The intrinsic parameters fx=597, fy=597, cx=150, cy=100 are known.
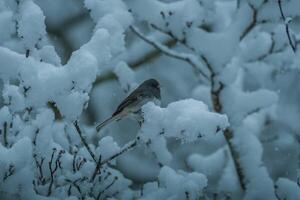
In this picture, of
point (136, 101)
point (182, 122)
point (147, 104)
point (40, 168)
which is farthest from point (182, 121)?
point (136, 101)

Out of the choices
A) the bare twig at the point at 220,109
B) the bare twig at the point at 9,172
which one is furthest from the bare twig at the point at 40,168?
the bare twig at the point at 220,109

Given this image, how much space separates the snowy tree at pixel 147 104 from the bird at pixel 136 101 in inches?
7.8

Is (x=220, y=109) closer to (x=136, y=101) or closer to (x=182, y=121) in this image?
(x=136, y=101)

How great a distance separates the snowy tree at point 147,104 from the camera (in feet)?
12.2

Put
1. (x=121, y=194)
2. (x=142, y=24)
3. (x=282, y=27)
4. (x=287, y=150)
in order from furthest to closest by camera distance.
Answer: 1. (x=142, y=24)
2. (x=287, y=150)
3. (x=282, y=27)
4. (x=121, y=194)

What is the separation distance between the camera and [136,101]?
5211 millimetres

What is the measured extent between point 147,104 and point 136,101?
4.42 ft

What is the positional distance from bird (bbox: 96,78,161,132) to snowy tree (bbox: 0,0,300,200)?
0.20m

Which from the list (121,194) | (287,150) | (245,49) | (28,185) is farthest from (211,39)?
(287,150)

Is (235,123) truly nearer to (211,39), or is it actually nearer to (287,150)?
(211,39)

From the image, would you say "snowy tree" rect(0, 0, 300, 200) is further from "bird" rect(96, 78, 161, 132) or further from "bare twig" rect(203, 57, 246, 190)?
"bird" rect(96, 78, 161, 132)

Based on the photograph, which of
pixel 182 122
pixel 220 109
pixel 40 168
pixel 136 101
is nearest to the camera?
pixel 182 122

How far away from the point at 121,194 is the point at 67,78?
4.53ft

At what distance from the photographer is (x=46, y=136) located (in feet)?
13.5
